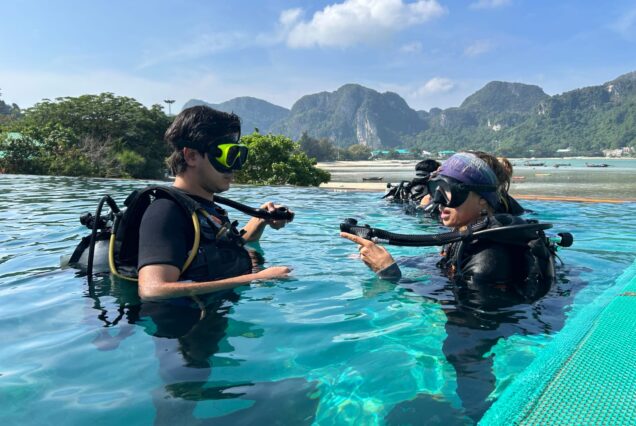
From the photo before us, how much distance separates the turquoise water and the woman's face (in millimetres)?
717

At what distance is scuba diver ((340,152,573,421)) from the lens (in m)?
3.39

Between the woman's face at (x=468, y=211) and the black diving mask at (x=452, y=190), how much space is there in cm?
7

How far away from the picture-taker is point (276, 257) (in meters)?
6.20

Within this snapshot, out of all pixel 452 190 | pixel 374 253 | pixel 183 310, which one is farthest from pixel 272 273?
pixel 452 190

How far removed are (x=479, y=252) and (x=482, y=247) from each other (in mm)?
62

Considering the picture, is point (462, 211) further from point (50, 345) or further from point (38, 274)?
point (38, 274)

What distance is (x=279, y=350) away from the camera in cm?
311

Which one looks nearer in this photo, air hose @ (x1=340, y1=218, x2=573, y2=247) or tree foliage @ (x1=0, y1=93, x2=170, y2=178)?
air hose @ (x1=340, y1=218, x2=573, y2=247)

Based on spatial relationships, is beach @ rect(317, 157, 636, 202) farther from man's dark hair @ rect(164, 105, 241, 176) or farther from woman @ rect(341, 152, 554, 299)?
man's dark hair @ rect(164, 105, 241, 176)

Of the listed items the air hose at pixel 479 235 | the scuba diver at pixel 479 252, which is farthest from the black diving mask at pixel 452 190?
the air hose at pixel 479 235

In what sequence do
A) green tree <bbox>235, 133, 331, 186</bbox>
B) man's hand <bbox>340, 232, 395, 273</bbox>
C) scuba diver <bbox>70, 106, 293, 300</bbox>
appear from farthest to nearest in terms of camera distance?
green tree <bbox>235, 133, 331, 186</bbox>, man's hand <bbox>340, 232, 395, 273</bbox>, scuba diver <bbox>70, 106, 293, 300</bbox>

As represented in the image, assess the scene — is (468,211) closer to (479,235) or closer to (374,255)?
(479,235)

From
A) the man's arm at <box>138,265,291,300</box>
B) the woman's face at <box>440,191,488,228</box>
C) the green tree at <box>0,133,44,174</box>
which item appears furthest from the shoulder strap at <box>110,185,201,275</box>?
the green tree at <box>0,133,44,174</box>

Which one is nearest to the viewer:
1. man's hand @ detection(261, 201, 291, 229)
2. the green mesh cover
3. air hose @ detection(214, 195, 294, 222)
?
the green mesh cover
